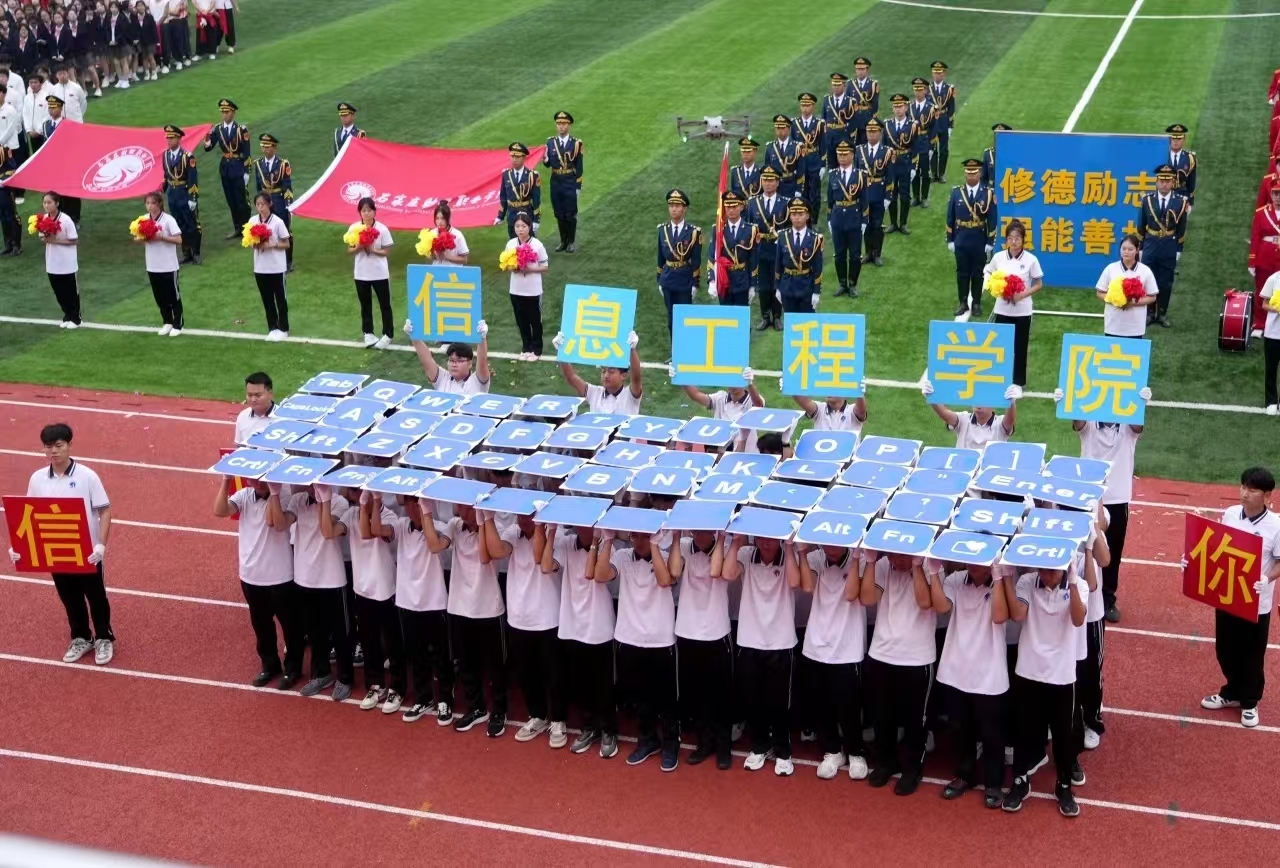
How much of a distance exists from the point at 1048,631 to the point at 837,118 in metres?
14.6

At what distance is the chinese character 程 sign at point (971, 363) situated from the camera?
10711 millimetres

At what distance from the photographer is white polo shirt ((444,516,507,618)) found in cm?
982

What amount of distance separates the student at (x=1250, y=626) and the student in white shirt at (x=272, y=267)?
36.5ft

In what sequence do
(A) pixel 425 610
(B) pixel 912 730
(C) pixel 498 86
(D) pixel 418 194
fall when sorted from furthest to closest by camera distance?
(C) pixel 498 86, (D) pixel 418 194, (A) pixel 425 610, (B) pixel 912 730

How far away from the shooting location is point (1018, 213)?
17.5 meters

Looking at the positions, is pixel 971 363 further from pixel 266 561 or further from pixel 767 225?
pixel 767 225

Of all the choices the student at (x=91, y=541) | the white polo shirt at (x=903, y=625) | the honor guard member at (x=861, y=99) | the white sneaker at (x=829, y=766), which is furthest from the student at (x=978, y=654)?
the honor guard member at (x=861, y=99)

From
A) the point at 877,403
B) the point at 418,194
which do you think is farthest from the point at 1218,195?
the point at 418,194

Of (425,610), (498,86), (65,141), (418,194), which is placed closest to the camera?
(425,610)

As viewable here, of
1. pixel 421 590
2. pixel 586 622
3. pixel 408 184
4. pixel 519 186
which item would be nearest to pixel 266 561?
pixel 421 590

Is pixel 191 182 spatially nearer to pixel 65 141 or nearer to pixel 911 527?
pixel 65 141

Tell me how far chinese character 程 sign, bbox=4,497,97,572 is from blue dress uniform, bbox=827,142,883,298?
10249mm

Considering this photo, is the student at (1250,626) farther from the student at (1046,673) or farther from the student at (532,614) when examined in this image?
the student at (532,614)

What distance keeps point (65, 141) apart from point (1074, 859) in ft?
56.1
